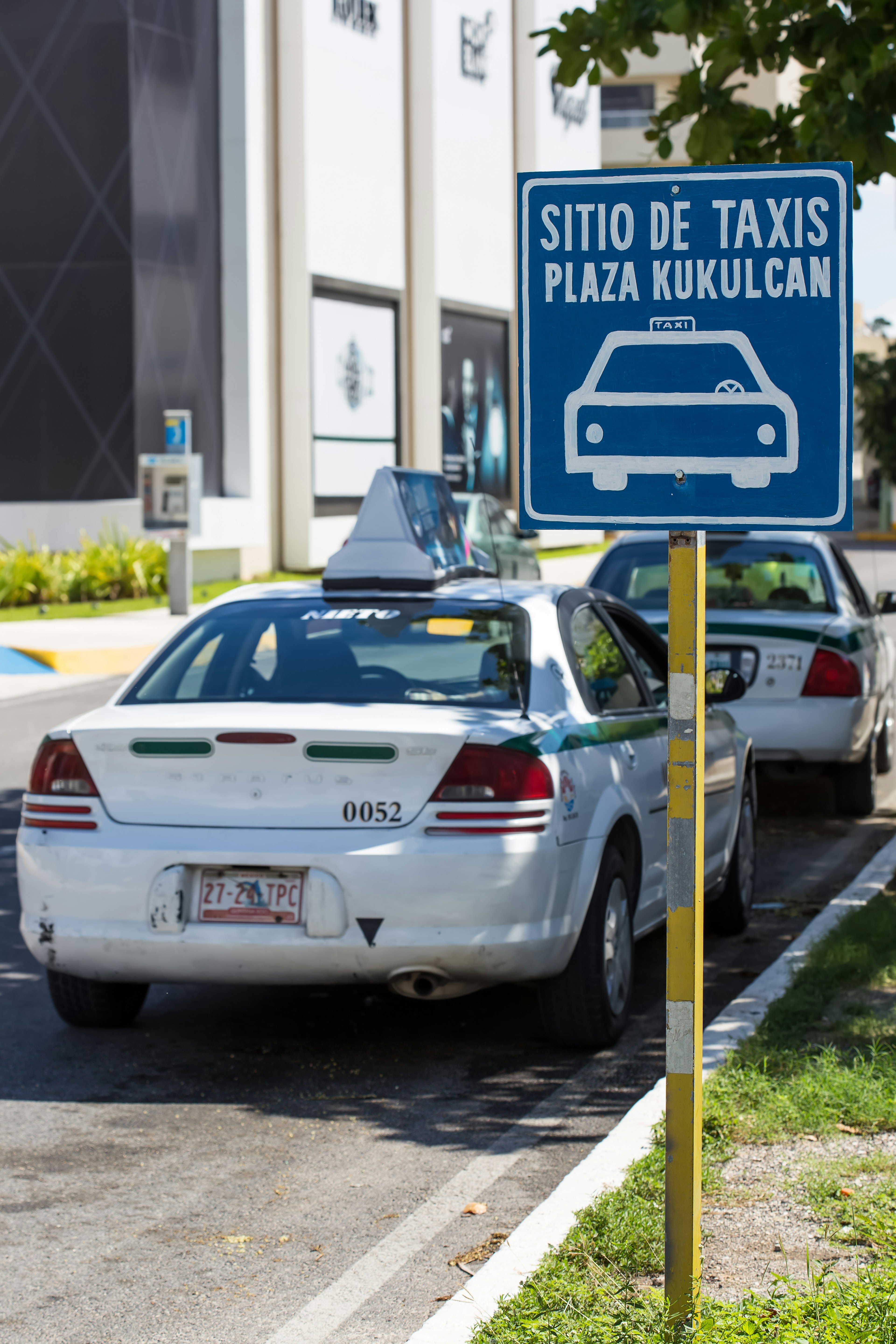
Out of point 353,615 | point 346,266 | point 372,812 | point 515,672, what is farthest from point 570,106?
point 372,812

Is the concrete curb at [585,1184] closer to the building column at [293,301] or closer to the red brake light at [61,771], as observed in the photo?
the red brake light at [61,771]

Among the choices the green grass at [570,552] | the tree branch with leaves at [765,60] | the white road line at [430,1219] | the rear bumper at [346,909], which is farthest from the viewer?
the green grass at [570,552]

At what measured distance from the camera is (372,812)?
213 inches

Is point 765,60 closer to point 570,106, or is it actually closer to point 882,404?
point 570,106

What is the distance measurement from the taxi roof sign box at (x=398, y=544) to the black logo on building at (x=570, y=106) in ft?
111

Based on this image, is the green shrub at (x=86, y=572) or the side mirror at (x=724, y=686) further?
the green shrub at (x=86, y=572)

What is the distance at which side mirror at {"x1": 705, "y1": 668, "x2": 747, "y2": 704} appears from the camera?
721 centimetres

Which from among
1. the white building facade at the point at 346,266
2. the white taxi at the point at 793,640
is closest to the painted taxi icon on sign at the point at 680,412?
the white taxi at the point at 793,640

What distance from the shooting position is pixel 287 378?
2978 centimetres

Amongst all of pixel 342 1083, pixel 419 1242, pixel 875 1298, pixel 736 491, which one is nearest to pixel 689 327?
pixel 736 491

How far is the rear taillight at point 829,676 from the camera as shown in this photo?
9.55 metres

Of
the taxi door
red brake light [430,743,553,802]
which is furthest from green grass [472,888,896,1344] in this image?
red brake light [430,743,553,802]

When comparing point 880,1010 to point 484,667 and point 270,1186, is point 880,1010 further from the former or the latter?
point 270,1186

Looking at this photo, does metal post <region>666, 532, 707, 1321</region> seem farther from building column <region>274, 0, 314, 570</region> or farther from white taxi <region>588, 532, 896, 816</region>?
building column <region>274, 0, 314, 570</region>
